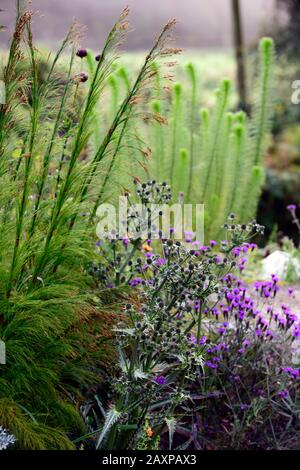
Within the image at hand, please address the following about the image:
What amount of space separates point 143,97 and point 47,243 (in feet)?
2.26

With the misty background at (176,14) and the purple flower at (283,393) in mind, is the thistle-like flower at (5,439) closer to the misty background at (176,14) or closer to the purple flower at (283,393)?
the purple flower at (283,393)

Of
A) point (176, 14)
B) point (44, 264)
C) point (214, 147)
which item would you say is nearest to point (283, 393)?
point (44, 264)

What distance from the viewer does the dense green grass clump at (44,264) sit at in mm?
2482

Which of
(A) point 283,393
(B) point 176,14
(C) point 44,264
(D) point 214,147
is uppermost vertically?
(B) point 176,14

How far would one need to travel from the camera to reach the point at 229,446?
300cm

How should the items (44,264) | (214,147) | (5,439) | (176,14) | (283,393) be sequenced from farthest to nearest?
(176,14)
(214,147)
(283,393)
(44,264)
(5,439)

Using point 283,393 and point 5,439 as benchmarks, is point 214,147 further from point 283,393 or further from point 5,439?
point 5,439

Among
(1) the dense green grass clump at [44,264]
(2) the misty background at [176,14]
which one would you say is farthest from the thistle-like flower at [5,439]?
(2) the misty background at [176,14]

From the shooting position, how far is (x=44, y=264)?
2.61 meters

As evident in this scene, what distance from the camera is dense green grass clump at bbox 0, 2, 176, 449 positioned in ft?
8.14

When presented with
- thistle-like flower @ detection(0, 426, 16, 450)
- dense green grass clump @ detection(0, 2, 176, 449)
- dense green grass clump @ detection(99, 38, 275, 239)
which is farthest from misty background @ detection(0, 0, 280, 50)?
thistle-like flower @ detection(0, 426, 16, 450)

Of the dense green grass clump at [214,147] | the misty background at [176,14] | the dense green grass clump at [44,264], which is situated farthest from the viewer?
the misty background at [176,14]

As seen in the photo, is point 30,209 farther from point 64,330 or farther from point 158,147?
point 158,147

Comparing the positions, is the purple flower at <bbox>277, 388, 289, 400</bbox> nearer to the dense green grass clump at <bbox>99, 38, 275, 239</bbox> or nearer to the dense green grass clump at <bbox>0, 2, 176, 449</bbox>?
the dense green grass clump at <bbox>0, 2, 176, 449</bbox>
